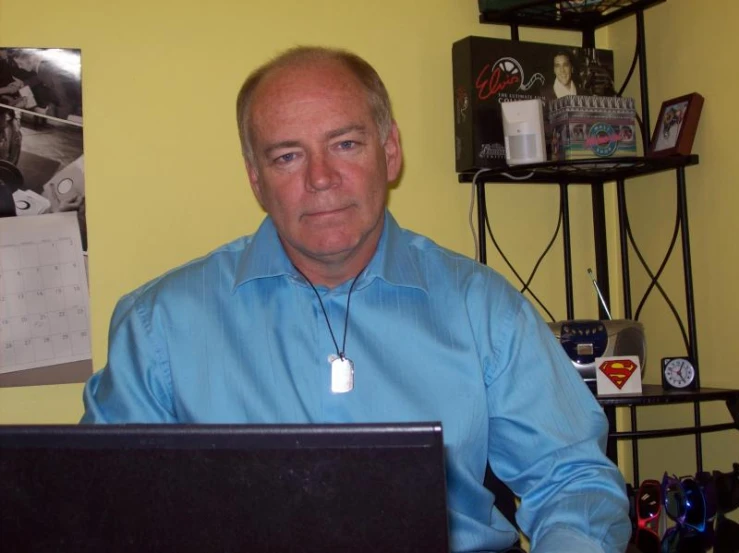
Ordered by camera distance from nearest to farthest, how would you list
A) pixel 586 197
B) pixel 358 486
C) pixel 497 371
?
pixel 358 486, pixel 497 371, pixel 586 197

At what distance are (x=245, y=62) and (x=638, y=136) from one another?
1074 mm

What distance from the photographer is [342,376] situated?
126 cm

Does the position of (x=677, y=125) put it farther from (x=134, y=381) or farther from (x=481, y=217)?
(x=134, y=381)

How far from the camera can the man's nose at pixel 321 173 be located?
50.6 inches

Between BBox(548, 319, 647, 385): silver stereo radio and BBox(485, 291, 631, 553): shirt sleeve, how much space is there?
0.66m

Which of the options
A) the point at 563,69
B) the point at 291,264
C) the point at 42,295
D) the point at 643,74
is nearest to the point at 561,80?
the point at 563,69

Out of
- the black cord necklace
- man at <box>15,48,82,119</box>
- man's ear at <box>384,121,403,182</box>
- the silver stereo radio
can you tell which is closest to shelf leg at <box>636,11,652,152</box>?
the silver stereo radio

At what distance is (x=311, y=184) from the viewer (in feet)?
4.23

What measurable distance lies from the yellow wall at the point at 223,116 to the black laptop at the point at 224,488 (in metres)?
1.37

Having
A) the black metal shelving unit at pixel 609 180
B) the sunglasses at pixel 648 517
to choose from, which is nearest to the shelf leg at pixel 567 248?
the black metal shelving unit at pixel 609 180

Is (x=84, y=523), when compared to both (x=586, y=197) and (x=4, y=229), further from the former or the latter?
(x=586, y=197)

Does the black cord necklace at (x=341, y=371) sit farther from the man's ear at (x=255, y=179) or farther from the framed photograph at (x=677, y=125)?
the framed photograph at (x=677, y=125)

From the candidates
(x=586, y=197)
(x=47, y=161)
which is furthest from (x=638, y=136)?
(x=47, y=161)

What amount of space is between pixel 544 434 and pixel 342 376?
0.31m
